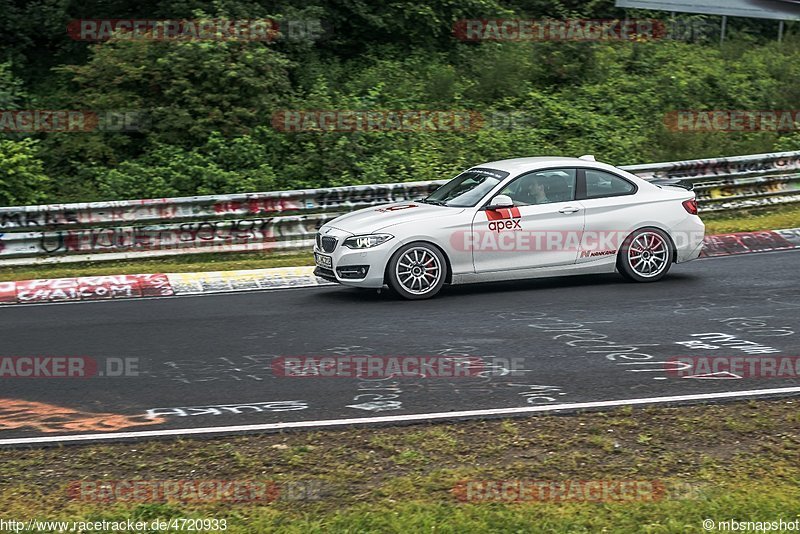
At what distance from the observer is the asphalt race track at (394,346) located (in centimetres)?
786

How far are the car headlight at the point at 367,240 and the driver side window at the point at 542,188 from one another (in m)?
1.59

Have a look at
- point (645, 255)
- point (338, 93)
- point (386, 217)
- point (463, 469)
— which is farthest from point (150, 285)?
point (338, 93)

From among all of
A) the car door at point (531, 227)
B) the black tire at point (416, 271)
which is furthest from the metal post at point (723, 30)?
the black tire at point (416, 271)

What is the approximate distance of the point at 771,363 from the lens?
8.95 meters

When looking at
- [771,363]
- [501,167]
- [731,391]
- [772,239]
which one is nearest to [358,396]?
[731,391]

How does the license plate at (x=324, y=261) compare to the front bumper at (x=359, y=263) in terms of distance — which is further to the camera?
the license plate at (x=324, y=261)

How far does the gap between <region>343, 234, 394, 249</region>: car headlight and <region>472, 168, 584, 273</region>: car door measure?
108cm

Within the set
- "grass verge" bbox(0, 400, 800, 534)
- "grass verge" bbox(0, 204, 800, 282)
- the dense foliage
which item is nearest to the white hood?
"grass verge" bbox(0, 204, 800, 282)

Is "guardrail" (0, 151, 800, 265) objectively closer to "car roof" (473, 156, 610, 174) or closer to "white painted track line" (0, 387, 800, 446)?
"car roof" (473, 156, 610, 174)

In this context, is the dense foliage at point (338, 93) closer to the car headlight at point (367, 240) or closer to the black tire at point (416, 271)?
the car headlight at point (367, 240)

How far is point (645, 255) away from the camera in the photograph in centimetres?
1295

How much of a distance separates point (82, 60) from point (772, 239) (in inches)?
601

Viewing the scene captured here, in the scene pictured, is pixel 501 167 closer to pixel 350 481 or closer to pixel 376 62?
pixel 350 481

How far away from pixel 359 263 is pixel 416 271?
2.18ft
